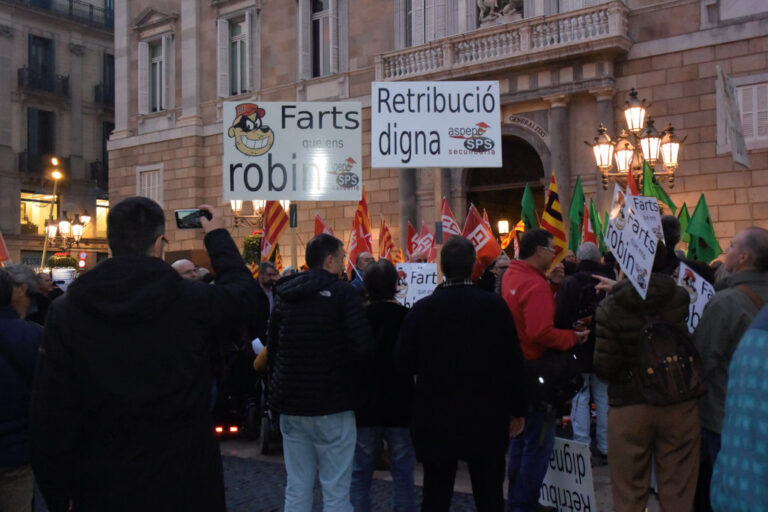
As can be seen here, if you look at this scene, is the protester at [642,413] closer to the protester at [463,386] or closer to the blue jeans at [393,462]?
the protester at [463,386]

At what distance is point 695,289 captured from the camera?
5.31 m

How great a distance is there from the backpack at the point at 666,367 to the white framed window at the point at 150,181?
19.8 m

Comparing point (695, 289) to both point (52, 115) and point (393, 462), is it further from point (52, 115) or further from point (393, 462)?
point (52, 115)

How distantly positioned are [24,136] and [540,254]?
110 feet

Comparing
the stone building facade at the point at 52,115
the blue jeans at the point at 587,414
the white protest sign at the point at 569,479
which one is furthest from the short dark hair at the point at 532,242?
the stone building facade at the point at 52,115

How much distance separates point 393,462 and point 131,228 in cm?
266

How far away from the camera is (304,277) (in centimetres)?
441

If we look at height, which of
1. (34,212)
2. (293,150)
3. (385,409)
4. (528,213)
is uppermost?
(34,212)

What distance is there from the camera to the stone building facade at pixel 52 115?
3328cm

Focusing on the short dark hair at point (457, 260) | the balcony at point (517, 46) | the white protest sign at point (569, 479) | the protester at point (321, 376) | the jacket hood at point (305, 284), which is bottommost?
the white protest sign at point (569, 479)

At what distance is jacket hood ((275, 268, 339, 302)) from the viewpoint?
170 inches

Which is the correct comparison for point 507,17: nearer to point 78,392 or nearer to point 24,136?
point 78,392

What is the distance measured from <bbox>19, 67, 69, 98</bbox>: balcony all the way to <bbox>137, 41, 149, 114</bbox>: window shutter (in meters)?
13.2

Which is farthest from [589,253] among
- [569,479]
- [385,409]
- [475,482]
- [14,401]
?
[14,401]
